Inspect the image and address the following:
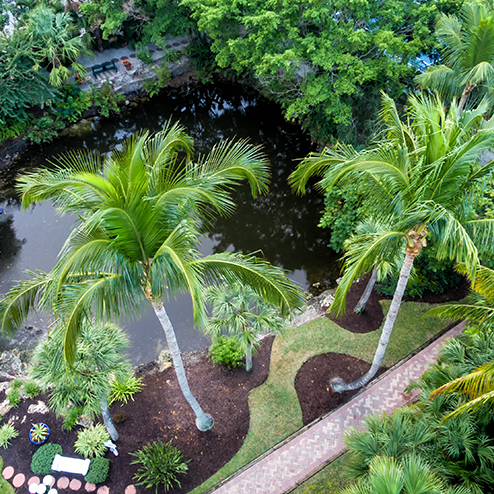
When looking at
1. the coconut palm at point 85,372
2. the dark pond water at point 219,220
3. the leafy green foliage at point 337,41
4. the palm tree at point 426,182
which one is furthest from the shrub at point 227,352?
the leafy green foliage at point 337,41

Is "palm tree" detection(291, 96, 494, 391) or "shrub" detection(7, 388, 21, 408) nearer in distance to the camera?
"palm tree" detection(291, 96, 494, 391)

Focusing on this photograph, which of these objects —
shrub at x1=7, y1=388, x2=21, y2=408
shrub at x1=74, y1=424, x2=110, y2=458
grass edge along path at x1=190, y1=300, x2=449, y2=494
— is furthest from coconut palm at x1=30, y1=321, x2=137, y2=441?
grass edge along path at x1=190, y1=300, x2=449, y2=494

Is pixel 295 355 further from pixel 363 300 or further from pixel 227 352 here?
pixel 363 300

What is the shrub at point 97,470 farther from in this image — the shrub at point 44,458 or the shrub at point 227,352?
the shrub at point 227,352

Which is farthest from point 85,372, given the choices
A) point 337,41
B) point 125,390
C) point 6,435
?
point 337,41

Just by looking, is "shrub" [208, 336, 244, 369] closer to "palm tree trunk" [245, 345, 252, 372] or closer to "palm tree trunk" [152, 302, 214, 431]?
"palm tree trunk" [245, 345, 252, 372]

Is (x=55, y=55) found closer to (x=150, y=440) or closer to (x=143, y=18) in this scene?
(x=143, y=18)

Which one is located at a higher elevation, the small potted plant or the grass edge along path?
the small potted plant
